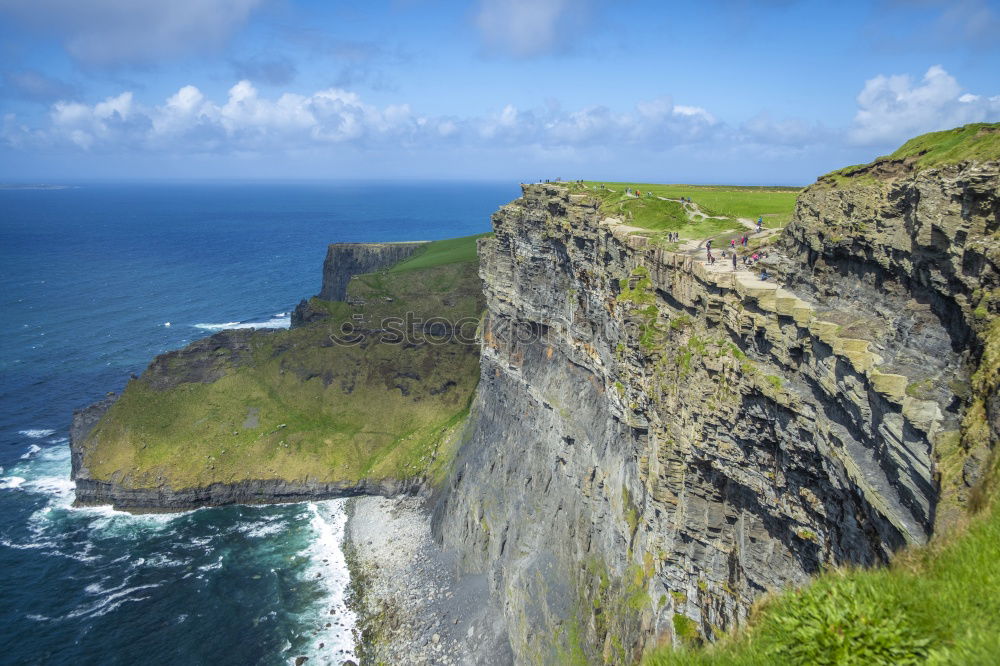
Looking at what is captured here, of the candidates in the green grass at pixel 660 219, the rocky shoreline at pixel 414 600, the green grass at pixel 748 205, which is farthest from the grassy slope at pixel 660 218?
the rocky shoreline at pixel 414 600

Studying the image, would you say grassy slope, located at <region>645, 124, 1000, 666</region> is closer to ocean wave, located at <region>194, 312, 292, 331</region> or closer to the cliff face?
the cliff face

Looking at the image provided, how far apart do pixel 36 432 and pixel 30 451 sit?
23.4 feet

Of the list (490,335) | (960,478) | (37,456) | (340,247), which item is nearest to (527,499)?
(490,335)

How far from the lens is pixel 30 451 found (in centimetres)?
9294

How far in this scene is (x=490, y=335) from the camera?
74.0 m

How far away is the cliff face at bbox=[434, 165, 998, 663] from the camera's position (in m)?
20.1

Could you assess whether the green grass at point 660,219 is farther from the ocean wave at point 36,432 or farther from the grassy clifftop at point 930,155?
the ocean wave at point 36,432

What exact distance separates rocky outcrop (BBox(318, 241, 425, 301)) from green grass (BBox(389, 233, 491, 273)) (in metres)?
4.43

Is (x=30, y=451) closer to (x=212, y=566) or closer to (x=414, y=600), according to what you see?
(x=212, y=566)

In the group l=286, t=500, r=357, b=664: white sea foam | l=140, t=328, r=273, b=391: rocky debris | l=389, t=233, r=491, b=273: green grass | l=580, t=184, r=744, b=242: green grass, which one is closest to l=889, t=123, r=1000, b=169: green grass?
l=580, t=184, r=744, b=242: green grass

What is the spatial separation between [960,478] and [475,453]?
199ft

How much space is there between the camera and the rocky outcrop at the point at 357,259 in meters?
150

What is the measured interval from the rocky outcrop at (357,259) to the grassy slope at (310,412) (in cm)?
4073

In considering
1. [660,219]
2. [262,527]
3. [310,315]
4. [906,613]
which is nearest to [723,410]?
[906,613]
